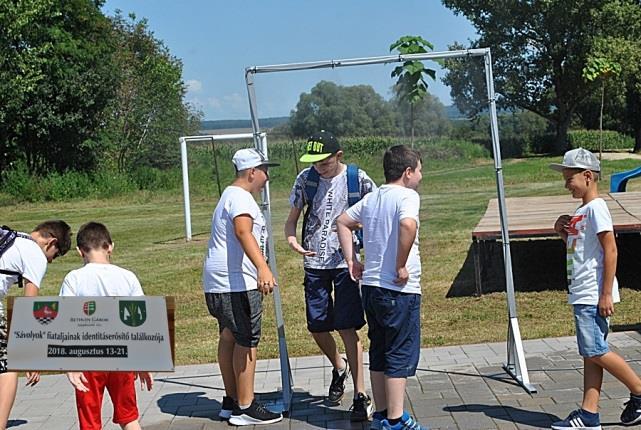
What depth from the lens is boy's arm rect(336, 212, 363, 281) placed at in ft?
16.8

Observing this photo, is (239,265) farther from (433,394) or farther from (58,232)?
(433,394)

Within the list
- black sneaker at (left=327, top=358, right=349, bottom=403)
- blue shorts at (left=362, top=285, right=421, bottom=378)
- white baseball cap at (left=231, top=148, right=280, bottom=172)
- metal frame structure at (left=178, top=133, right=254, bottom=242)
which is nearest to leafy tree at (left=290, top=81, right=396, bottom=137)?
white baseball cap at (left=231, top=148, right=280, bottom=172)

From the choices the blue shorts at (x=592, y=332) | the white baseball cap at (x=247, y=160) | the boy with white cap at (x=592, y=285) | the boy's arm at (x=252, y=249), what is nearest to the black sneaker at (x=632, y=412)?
the boy with white cap at (x=592, y=285)

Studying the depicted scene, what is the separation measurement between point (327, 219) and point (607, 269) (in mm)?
1776

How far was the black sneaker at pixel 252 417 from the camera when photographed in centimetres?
561

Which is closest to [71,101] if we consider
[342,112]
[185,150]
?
[185,150]

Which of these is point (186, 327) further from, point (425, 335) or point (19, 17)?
point (19, 17)

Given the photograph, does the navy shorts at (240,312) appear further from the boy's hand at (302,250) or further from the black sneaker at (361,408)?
the black sneaker at (361,408)

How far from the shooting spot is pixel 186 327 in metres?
9.45

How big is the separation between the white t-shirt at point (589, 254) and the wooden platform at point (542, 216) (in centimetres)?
451

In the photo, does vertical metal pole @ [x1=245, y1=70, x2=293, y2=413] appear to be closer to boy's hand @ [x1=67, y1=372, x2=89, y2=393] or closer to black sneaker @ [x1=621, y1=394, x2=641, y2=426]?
boy's hand @ [x1=67, y1=372, x2=89, y2=393]

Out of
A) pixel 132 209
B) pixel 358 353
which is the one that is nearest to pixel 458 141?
pixel 358 353

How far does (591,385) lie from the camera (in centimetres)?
500

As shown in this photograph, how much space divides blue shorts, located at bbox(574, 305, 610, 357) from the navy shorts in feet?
6.42
